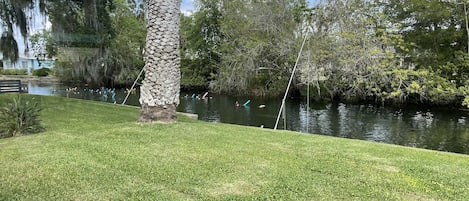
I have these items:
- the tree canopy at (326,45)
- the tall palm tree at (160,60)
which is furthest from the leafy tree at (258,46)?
the tall palm tree at (160,60)

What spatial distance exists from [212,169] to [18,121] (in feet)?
12.8

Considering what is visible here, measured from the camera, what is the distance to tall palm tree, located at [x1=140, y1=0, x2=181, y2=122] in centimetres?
623

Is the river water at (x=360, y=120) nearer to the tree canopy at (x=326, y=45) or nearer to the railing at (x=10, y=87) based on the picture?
the tree canopy at (x=326, y=45)

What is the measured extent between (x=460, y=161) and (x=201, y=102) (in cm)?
1603

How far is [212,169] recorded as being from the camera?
3.63 m

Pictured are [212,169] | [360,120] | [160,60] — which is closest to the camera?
[212,169]

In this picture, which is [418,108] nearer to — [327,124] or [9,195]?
[327,124]

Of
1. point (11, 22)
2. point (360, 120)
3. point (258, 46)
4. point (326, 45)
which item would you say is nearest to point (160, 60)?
point (11, 22)

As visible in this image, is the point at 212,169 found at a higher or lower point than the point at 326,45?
lower

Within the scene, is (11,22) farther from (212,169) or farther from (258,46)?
(258,46)

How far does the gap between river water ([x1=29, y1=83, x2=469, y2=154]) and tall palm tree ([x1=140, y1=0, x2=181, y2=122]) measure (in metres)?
6.41

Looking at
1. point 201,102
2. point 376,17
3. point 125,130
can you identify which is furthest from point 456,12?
point 125,130

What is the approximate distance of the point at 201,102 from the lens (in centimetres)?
1975

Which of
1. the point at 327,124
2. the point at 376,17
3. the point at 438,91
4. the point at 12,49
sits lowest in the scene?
the point at 327,124
